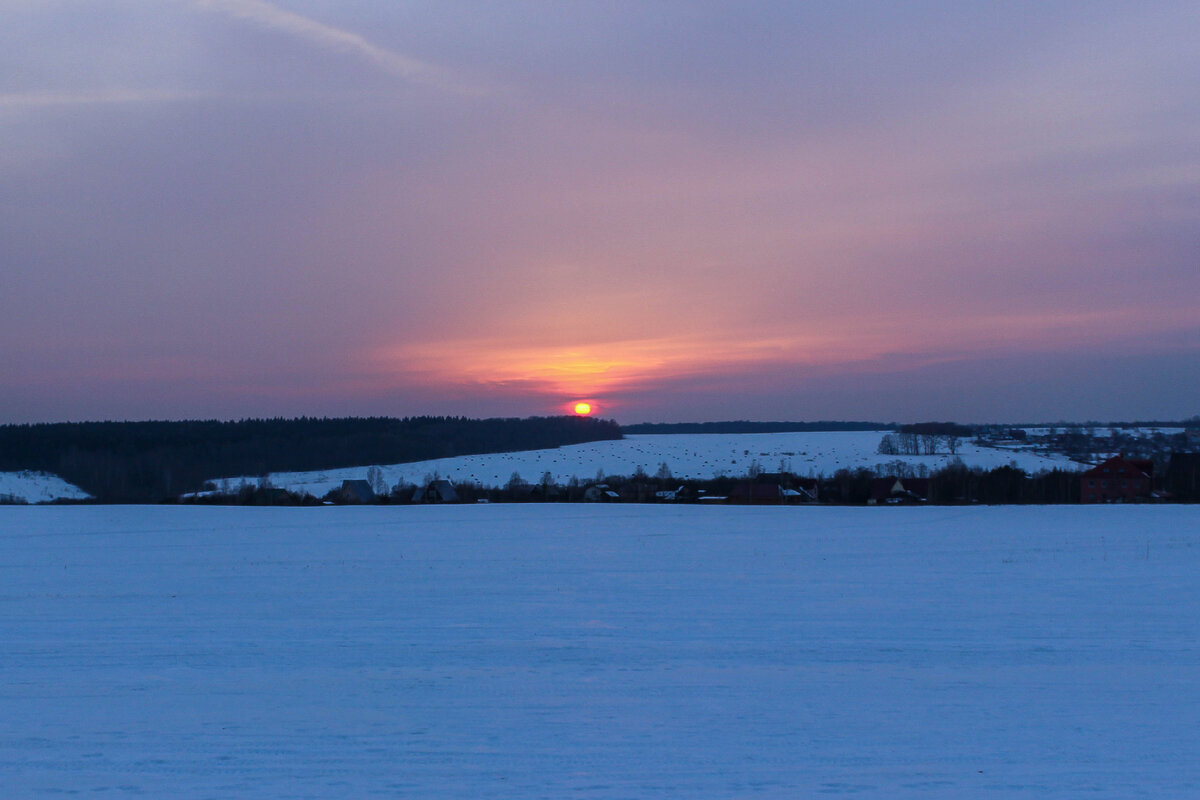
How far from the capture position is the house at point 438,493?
50156mm

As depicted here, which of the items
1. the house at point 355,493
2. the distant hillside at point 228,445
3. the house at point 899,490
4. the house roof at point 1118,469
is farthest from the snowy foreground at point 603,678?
the distant hillside at point 228,445

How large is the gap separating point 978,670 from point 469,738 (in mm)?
4921

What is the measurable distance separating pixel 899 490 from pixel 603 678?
41.4m

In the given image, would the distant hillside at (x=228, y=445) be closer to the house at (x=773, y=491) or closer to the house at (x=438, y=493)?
the house at (x=438, y=493)

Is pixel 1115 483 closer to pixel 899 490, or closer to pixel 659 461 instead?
pixel 899 490

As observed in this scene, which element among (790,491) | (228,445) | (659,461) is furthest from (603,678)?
(228,445)

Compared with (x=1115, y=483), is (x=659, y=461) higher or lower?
higher

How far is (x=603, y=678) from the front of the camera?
8.41m

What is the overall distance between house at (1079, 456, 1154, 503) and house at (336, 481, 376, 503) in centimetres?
3525

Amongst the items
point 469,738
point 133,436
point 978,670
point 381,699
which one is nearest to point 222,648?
point 381,699

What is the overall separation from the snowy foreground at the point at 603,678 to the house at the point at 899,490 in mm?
27152

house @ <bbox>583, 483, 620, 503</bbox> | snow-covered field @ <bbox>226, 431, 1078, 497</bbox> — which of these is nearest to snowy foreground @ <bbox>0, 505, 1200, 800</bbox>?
house @ <bbox>583, 483, 620, 503</bbox>

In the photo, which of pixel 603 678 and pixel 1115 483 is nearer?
pixel 603 678

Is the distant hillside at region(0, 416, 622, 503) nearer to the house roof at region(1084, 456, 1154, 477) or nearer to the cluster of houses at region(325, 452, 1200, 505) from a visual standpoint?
the cluster of houses at region(325, 452, 1200, 505)
